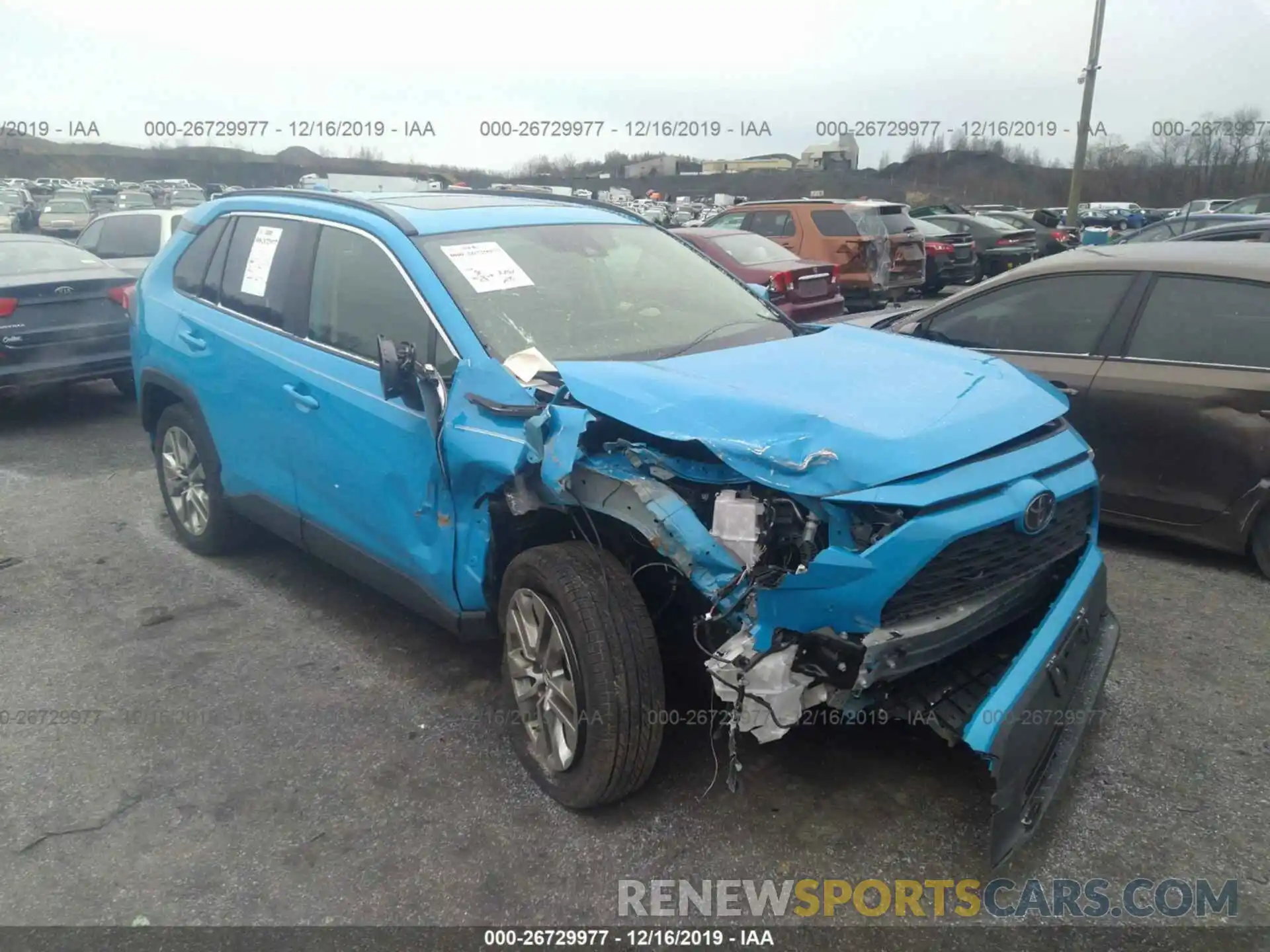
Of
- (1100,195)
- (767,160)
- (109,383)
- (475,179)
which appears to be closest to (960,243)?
(475,179)

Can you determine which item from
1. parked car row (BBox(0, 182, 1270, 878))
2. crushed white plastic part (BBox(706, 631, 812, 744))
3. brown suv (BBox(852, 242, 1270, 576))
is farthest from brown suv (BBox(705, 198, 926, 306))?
crushed white plastic part (BBox(706, 631, 812, 744))

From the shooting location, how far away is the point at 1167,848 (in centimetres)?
271

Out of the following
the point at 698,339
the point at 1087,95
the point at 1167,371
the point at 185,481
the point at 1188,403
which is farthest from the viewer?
the point at 1087,95

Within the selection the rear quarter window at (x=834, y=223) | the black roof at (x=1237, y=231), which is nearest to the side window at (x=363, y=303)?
the black roof at (x=1237, y=231)

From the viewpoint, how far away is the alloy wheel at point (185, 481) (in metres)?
4.86

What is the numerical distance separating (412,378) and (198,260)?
90.1 inches

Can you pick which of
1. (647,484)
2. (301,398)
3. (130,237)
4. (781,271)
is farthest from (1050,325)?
(130,237)

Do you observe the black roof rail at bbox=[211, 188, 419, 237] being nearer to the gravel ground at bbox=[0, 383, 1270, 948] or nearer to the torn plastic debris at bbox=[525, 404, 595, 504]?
the torn plastic debris at bbox=[525, 404, 595, 504]

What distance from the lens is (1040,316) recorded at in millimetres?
5051

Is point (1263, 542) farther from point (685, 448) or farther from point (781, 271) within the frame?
point (781, 271)

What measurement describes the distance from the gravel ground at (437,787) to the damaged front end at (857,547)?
462mm

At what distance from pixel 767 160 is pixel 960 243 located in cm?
2431

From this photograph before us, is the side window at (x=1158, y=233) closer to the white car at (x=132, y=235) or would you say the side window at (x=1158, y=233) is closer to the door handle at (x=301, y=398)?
the white car at (x=132, y=235)

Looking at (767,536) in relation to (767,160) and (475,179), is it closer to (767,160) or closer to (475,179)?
Result: (475,179)
